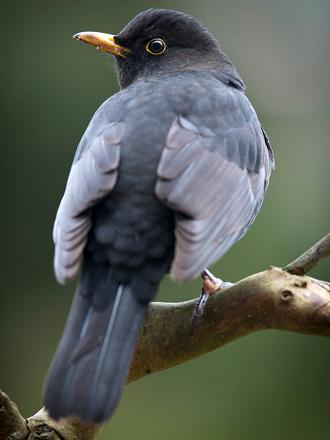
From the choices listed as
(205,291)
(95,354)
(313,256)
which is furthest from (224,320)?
(95,354)

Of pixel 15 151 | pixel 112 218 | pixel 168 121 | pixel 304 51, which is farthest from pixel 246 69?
pixel 112 218

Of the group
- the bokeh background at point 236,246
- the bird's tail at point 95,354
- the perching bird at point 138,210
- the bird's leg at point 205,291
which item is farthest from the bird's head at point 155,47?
the bokeh background at point 236,246

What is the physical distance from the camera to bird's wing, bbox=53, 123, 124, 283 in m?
3.56

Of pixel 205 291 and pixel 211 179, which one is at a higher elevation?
pixel 211 179

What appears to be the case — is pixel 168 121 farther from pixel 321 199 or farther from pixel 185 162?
pixel 321 199

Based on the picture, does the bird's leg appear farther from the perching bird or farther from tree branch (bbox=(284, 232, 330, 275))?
tree branch (bbox=(284, 232, 330, 275))

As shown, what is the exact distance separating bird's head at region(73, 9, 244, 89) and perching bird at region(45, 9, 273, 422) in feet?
1.87

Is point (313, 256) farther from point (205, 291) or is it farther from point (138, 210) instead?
point (138, 210)

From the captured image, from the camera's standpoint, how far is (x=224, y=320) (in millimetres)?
3809

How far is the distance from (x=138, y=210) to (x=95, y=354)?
66 centimetres

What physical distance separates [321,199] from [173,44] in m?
2.63

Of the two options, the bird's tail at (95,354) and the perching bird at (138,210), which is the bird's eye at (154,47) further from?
the bird's tail at (95,354)

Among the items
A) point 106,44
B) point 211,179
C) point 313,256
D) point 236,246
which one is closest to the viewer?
point 313,256

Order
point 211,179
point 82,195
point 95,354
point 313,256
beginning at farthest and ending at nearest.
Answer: point 211,179 < point 82,195 < point 313,256 < point 95,354
